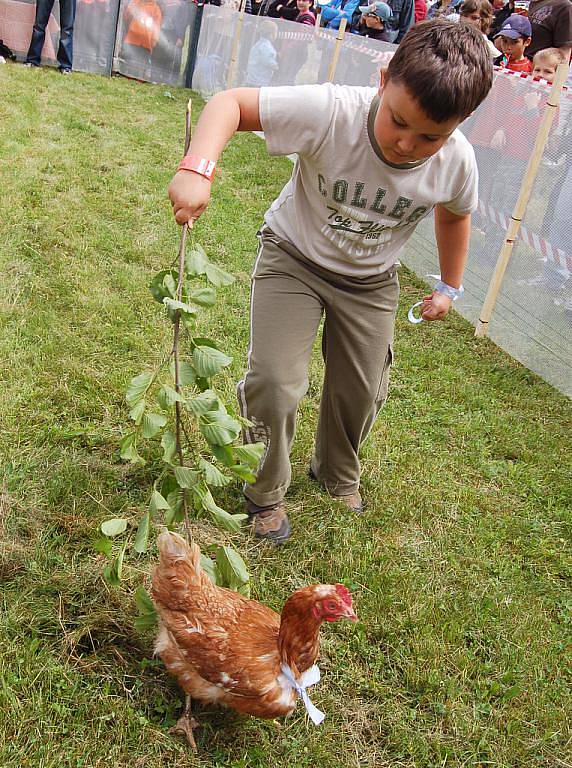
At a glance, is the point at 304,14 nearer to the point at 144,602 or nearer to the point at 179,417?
the point at 179,417

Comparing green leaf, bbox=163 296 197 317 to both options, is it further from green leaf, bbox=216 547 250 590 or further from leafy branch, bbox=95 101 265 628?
green leaf, bbox=216 547 250 590

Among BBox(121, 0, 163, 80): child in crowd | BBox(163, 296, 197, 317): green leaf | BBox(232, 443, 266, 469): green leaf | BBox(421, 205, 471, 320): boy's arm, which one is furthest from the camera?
BBox(121, 0, 163, 80): child in crowd

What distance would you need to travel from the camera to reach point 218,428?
212 cm

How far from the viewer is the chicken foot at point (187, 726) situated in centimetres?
227

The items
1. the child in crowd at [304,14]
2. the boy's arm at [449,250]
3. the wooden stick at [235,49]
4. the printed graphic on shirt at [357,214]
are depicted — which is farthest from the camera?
the wooden stick at [235,49]

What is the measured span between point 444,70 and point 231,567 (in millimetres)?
1669

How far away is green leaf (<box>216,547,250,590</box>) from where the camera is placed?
242 centimetres

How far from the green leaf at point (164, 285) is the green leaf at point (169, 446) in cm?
41

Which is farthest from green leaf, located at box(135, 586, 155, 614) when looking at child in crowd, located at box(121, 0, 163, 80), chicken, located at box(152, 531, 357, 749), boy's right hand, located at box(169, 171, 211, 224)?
child in crowd, located at box(121, 0, 163, 80)

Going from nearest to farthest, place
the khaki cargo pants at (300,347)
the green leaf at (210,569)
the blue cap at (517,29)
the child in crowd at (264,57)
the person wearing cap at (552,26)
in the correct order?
the green leaf at (210,569), the khaki cargo pants at (300,347), the person wearing cap at (552,26), the blue cap at (517,29), the child in crowd at (264,57)

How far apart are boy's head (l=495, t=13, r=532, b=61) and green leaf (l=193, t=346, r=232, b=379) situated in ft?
20.3

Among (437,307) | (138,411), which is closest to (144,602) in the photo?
(138,411)

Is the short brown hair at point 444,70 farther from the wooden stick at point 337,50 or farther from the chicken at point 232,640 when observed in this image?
the wooden stick at point 337,50

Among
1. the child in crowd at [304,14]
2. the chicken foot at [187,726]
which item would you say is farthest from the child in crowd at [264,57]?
the chicken foot at [187,726]
